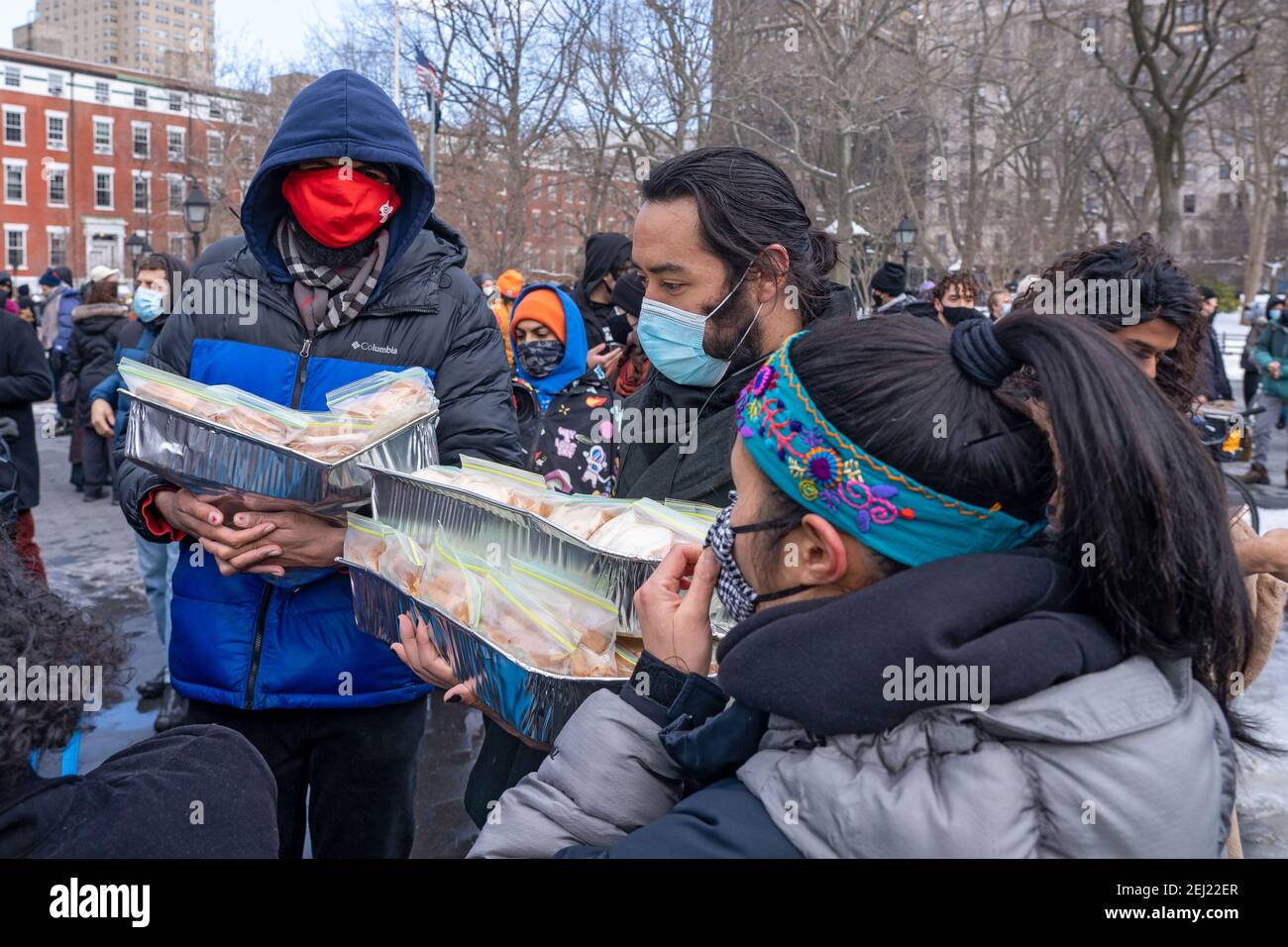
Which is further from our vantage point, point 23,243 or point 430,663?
point 23,243

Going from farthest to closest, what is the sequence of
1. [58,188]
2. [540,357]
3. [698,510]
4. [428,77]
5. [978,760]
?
[58,188] → [428,77] → [540,357] → [698,510] → [978,760]

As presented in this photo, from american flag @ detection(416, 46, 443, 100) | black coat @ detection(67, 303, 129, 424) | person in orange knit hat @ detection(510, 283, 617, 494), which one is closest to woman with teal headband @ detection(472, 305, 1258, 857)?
person in orange knit hat @ detection(510, 283, 617, 494)

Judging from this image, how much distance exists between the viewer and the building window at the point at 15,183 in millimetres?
60656

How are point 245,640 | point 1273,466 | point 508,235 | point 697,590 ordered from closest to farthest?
point 697,590 → point 245,640 → point 1273,466 → point 508,235

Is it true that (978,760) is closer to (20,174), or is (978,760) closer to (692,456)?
(692,456)

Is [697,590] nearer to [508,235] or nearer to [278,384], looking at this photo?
[278,384]

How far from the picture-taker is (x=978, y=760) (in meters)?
1.24

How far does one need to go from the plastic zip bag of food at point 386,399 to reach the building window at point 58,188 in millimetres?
69583

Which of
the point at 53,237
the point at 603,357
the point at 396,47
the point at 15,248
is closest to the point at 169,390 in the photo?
the point at 603,357

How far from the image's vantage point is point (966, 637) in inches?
50.1

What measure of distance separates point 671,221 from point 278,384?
1.05 metres

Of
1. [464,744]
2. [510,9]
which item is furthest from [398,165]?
[510,9]

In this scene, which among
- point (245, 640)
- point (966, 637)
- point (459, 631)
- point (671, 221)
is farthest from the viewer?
point (245, 640)

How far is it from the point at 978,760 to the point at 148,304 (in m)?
6.40
